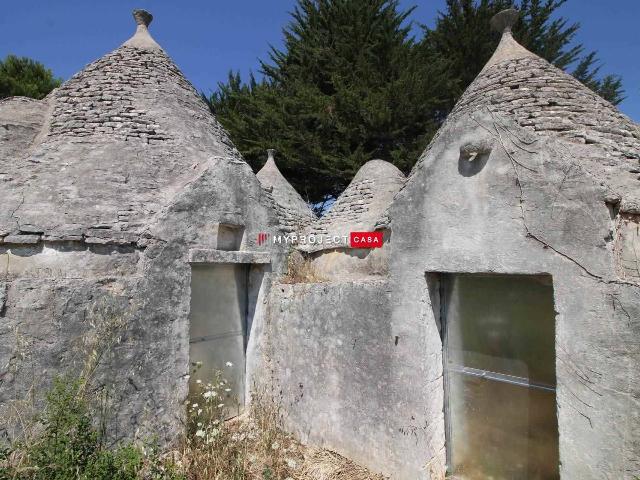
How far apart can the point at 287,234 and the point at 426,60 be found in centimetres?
1146

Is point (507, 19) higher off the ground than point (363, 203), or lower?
higher

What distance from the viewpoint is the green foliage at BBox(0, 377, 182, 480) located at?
3.11 metres

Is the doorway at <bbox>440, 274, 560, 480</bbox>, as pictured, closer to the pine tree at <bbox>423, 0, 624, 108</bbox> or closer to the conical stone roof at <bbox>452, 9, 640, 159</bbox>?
the conical stone roof at <bbox>452, 9, 640, 159</bbox>

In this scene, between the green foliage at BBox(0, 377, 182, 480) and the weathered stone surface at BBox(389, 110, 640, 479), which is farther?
the green foliage at BBox(0, 377, 182, 480)

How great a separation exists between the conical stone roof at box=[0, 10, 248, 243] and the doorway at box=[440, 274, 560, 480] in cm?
338

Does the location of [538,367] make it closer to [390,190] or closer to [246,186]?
[390,190]

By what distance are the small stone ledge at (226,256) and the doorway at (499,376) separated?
2.39m

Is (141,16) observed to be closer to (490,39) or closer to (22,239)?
(22,239)

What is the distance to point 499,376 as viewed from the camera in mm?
3658

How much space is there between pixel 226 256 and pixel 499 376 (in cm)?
324

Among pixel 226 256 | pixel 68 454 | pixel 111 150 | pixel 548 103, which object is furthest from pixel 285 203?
pixel 68 454

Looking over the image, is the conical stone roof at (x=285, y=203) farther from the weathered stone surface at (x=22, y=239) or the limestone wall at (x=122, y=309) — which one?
the weathered stone surface at (x=22, y=239)

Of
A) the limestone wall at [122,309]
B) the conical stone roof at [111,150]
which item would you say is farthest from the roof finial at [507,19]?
the limestone wall at [122,309]

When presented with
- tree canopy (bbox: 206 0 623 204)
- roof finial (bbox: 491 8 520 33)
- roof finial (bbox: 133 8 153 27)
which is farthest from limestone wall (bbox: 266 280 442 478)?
tree canopy (bbox: 206 0 623 204)
